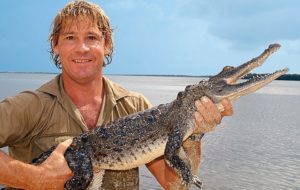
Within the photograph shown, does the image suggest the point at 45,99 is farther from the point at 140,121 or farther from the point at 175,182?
the point at 175,182

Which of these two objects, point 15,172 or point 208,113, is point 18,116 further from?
point 208,113

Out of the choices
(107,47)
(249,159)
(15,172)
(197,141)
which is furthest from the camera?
(249,159)

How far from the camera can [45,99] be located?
554 cm

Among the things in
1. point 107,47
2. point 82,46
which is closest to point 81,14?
point 82,46

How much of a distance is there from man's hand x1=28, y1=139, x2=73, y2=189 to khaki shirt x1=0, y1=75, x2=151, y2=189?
42 cm

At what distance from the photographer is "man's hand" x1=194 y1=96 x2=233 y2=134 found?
5438 mm

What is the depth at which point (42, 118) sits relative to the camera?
5453 millimetres

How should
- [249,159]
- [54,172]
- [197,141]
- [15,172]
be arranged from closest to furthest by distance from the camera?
[15,172]
[54,172]
[197,141]
[249,159]

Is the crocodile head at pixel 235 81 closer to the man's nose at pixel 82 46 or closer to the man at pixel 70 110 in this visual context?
the man at pixel 70 110

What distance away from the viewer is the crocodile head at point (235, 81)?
208 inches

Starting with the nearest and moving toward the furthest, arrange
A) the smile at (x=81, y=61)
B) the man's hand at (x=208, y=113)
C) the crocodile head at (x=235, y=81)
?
1. the crocodile head at (x=235, y=81)
2. the man's hand at (x=208, y=113)
3. the smile at (x=81, y=61)

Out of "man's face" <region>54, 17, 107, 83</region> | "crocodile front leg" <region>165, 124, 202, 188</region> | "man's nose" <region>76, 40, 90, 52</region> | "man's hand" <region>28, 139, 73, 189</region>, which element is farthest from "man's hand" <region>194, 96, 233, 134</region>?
"man's hand" <region>28, 139, 73, 189</region>

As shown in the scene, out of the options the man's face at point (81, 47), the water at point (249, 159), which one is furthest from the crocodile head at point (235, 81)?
the water at point (249, 159)

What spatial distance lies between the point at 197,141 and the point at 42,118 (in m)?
2.06
